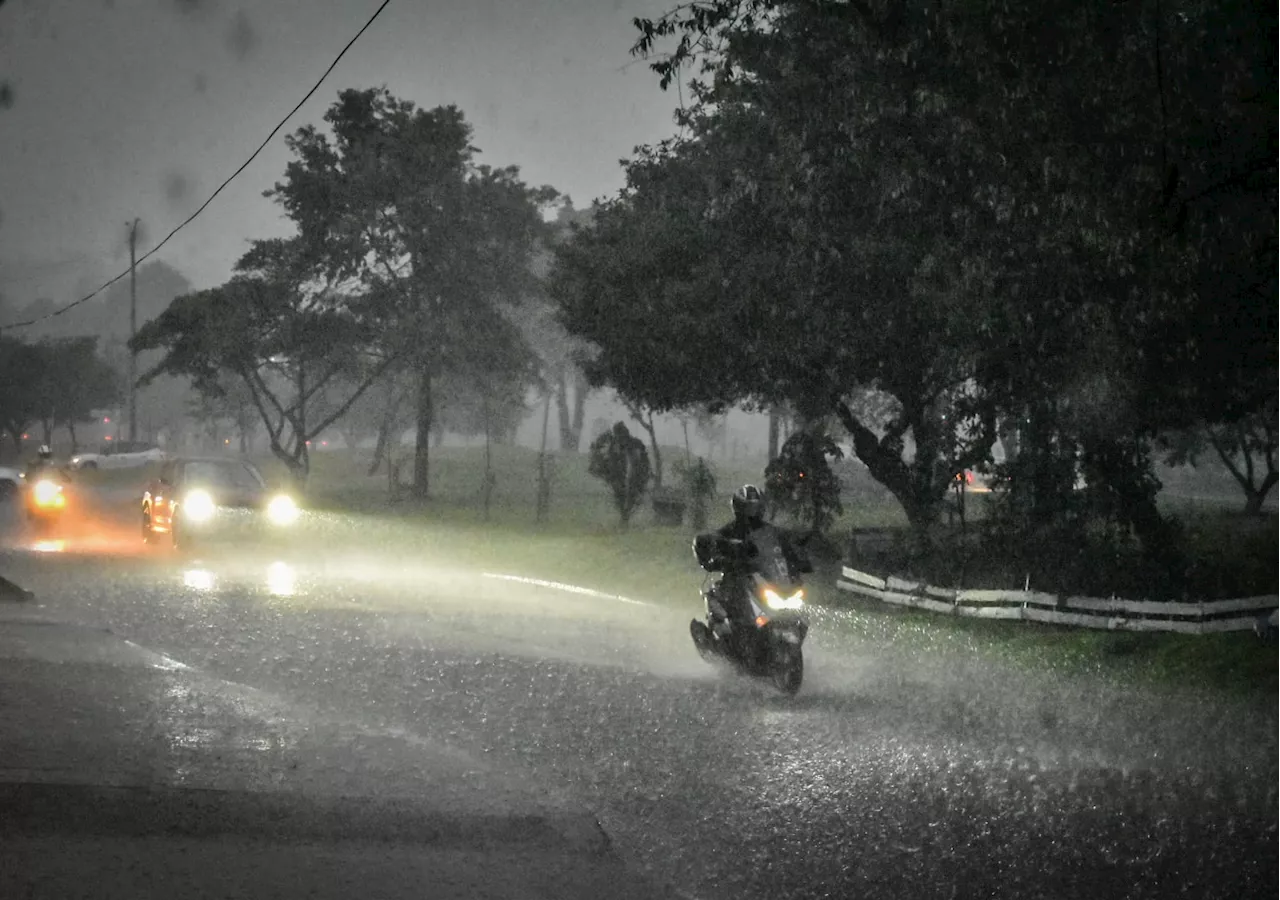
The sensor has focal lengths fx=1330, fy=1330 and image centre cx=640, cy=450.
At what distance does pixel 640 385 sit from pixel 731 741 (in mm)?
16275

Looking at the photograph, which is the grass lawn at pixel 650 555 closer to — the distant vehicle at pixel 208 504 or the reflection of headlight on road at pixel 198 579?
the distant vehicle at pixel 208 504

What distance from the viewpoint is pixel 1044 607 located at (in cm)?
1572

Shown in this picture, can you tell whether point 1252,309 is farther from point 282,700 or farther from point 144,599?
point 144,599

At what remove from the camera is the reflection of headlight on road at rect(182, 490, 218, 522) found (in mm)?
22125

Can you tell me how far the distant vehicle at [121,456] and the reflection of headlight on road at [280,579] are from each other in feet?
142

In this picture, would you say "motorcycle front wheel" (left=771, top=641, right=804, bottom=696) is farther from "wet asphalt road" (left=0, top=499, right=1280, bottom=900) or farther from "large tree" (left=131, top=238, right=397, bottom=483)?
"large tree" (left=131, top=238, right=397, bottom=483)

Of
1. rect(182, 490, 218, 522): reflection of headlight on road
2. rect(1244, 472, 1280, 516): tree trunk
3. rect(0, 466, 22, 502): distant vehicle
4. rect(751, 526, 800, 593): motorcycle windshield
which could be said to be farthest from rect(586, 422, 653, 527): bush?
rect(751, 526, 800, 593): motorcycle windshield

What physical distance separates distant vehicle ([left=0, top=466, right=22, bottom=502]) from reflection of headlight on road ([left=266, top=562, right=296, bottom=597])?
45.2ft

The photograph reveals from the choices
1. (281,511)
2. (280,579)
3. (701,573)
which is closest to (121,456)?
(281,511)

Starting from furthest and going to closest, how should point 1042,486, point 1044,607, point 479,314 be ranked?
point 479,314, point 1042,486, point 1044,607

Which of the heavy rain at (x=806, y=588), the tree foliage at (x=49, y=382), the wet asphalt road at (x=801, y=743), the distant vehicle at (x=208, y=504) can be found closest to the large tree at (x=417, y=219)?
the heavy rain at (x=806, y=588)

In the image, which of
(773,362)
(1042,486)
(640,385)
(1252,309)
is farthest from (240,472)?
(1252,309)

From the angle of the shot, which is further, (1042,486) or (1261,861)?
(1042,486)

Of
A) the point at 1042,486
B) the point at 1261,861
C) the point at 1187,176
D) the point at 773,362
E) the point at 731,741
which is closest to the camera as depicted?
the point at 1261,861
